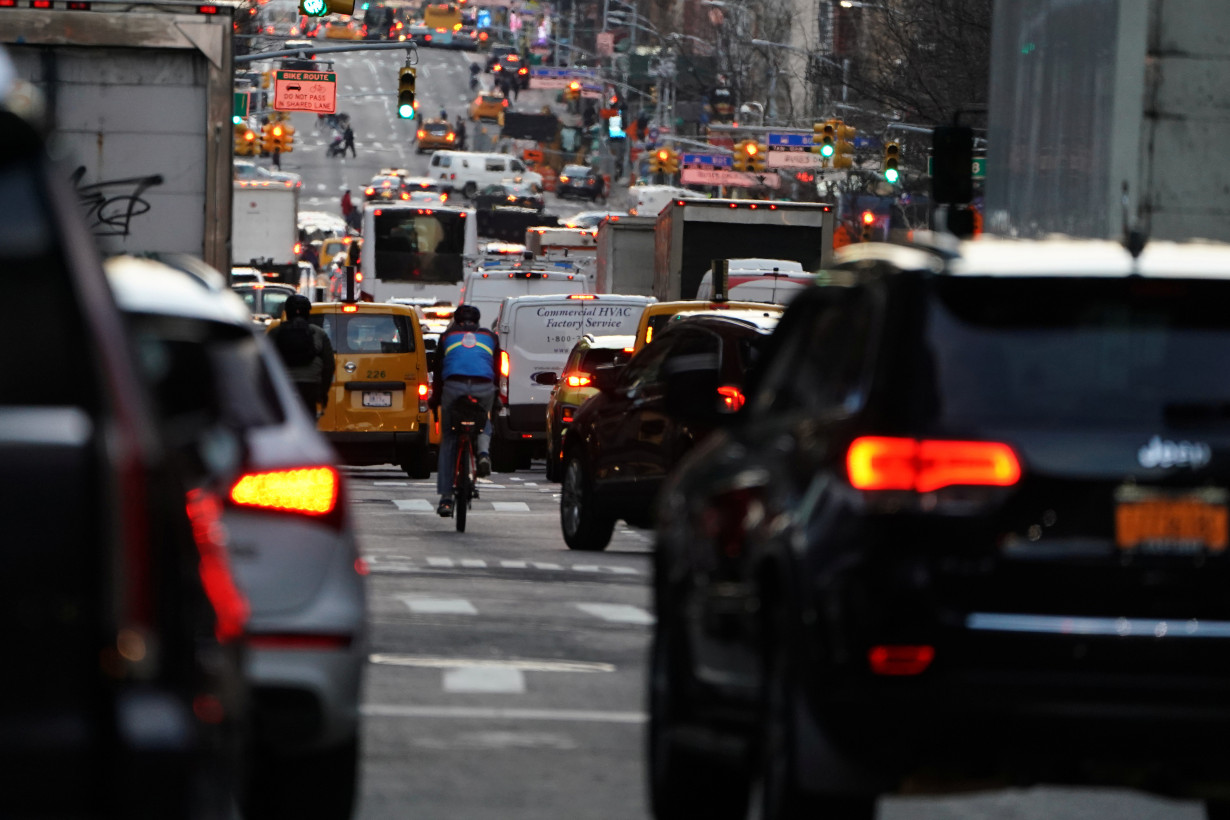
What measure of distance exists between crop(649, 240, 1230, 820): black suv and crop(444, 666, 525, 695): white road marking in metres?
4.12

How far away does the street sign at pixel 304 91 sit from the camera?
58.0 m

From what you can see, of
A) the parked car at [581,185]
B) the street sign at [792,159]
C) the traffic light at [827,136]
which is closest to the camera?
the traffic light at [827,136]

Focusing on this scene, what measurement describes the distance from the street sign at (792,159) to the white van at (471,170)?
51.6 m

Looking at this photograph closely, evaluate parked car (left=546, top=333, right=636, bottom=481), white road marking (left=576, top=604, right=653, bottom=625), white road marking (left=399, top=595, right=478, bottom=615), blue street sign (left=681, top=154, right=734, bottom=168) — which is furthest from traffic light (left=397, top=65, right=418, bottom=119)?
blue street sign (left=681, top=154, right=734, bottom=168)

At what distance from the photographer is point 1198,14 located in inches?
662

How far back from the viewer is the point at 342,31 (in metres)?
185

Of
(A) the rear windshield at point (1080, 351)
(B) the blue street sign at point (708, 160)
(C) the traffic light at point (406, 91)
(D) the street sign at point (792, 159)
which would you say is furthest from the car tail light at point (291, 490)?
(B) the blue street sign at point (708, 160)

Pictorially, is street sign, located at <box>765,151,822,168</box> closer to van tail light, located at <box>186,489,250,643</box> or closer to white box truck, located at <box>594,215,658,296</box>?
white box truck, located at <box>594,215,658,296</box>

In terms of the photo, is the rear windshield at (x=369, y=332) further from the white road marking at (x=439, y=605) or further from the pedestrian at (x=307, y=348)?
the white road marking at (x=439, y=605)

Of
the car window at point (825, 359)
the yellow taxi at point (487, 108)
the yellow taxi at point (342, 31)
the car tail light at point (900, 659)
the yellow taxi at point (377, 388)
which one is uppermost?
the yellow taxi at point (342, 31)

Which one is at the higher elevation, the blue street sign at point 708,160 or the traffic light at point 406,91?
the traffic light at point 406,91

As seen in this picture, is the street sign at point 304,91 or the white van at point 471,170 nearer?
the street sign at point 304,91

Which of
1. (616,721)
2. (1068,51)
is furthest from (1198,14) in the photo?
(616,721)

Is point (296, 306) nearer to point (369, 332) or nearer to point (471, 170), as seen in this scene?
point (369, 332)
